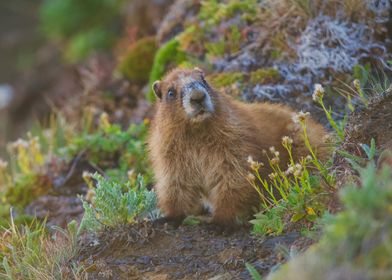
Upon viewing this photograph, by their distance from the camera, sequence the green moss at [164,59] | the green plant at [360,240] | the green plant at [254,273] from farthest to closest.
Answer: the green moss at [164,59], the green plant at [254,273], the green plant at [360,240]

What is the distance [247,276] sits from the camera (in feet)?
14.5

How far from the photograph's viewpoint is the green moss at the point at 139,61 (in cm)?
934

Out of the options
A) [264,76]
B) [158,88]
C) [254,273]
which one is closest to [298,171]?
[254,273]

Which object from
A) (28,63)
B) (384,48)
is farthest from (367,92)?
(28,63)

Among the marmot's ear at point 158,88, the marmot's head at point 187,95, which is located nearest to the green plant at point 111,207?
the marmot's head at point 187,95

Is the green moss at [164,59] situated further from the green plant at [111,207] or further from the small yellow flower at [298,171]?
the small yellow flower at [298,171]

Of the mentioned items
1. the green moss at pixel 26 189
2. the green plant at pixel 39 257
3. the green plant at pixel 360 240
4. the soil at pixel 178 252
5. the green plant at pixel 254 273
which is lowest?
the green moss at pixel 26 189

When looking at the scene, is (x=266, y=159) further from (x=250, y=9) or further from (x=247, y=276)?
(x=250, y=9)

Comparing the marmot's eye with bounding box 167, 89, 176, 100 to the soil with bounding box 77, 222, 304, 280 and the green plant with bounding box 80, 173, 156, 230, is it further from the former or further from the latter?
the soil with bounding box 77, 222, 304, 280

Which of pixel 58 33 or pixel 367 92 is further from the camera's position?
pixel 58 33

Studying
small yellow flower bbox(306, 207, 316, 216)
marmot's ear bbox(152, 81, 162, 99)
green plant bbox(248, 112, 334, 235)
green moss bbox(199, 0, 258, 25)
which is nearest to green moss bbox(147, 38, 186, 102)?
green moss bbox(199, 0, 258, 25)

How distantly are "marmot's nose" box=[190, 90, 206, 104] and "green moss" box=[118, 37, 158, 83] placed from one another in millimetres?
3931

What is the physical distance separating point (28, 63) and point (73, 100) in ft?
23.3

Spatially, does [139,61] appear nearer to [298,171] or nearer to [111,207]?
[111,207]
